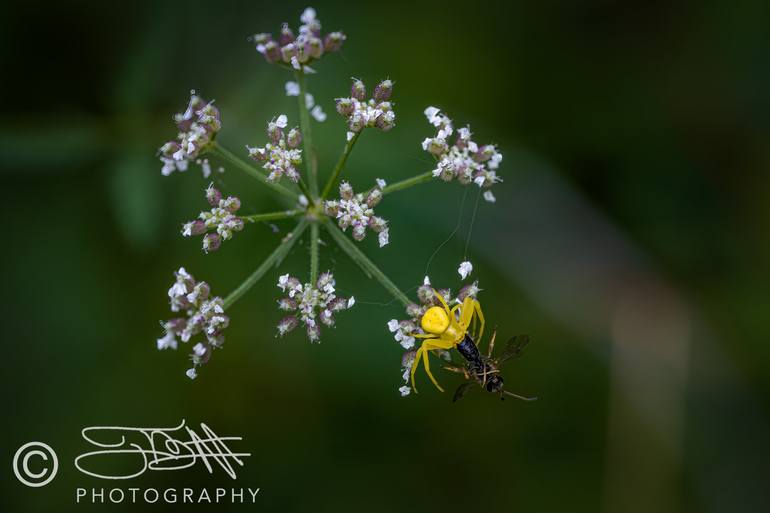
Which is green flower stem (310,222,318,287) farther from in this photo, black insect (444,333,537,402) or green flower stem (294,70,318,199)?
black insect (444,333,537,402)

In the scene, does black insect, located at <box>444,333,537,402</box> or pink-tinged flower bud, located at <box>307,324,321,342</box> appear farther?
black insect, located at <box>444,333,537,402</box>

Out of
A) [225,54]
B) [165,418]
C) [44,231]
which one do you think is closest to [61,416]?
[165,418]

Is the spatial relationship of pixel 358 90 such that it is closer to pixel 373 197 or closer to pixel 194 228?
pixel 373 197

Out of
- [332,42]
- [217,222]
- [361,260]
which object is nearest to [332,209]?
[361,260]
